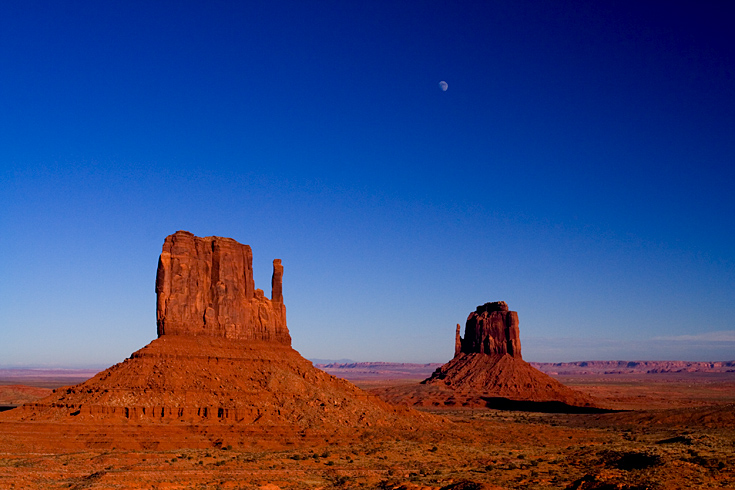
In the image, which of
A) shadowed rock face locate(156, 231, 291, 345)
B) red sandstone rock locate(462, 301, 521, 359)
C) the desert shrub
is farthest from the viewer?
red sandstone rock locate(462, 301, 521, 359)

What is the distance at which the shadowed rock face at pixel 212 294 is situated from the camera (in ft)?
211

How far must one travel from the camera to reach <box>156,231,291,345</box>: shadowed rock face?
2534 inches

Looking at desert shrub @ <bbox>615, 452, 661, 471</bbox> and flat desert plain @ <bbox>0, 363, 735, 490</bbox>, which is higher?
desert shrub @ <bbox>615, 452, 661, 471</bbox>

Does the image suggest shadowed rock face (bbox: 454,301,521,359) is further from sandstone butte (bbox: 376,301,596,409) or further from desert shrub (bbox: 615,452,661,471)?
desert shrub (bbox: 615,452,661,471)

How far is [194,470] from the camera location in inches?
1596

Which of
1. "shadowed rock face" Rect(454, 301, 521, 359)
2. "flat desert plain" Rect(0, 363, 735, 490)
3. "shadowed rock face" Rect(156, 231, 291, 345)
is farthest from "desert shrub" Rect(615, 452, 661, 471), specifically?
"shadowed rock face" Rect(454, 301, 521, 359)

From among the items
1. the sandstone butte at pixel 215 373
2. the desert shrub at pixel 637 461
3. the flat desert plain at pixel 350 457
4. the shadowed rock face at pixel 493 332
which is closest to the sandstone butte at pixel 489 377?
the shadowed rock face at pixel 493 332

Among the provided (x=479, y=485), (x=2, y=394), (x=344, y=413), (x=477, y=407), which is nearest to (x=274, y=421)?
(x=344, y=413)

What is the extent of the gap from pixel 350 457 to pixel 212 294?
25.2 m

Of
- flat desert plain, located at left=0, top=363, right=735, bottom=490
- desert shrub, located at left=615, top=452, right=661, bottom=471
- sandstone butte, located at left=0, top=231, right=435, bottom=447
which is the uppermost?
sandstone butte, located at left=0, top=231, right=435, bottom=447

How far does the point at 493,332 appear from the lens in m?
151

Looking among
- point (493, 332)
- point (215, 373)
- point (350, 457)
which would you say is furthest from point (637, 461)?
point (493, 332)

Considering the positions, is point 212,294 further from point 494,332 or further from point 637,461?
point 494,332

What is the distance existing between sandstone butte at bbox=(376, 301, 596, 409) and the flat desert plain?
184 ft
